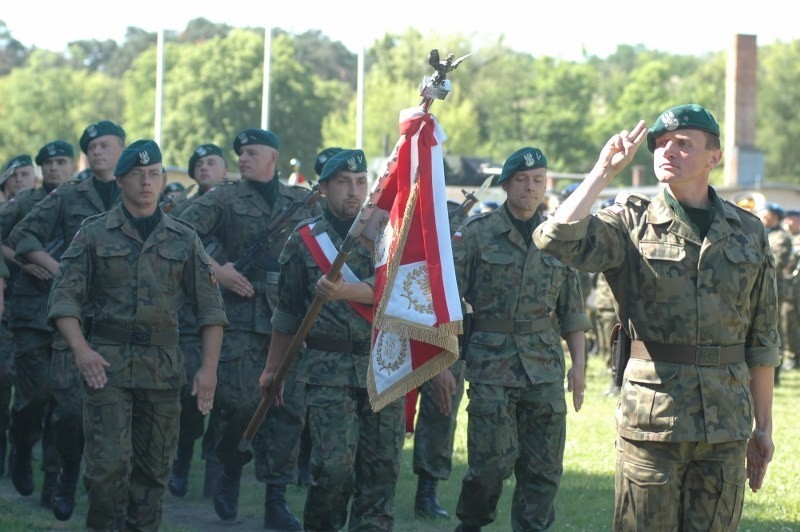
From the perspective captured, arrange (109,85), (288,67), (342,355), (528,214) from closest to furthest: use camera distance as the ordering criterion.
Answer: (342,355) < (528,214) < (288,67) < (109,85)

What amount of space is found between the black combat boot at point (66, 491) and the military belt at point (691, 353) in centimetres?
491

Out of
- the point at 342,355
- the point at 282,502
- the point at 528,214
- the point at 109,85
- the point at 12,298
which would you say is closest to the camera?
the point at 342,355

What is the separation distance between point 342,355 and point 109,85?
395 feet

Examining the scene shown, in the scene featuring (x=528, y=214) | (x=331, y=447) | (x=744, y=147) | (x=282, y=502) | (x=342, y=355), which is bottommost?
(x=282, y=502)

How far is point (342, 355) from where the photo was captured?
8039mm

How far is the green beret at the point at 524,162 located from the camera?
28.3 ft

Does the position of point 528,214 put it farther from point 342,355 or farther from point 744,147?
point 744,147

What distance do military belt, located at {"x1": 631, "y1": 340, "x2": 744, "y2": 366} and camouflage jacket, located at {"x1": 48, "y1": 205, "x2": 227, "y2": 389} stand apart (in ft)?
9.58

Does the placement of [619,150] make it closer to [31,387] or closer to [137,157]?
[137,157]

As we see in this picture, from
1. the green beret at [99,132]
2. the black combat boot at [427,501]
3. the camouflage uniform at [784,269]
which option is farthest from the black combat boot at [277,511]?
the camouflage uniform at [784,269]

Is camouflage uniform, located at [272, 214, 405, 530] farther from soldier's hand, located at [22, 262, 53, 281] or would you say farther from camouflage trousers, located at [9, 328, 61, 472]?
camouflage trousers, located at [9, 328, 61, 472]

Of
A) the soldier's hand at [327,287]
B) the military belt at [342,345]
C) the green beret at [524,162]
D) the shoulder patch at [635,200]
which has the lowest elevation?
the military belt at [342,345]

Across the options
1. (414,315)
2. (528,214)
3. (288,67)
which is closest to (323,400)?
(414,315)

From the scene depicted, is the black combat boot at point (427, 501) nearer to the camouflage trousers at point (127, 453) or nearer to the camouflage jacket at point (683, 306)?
the camouflage trousers at point (127, 453)
